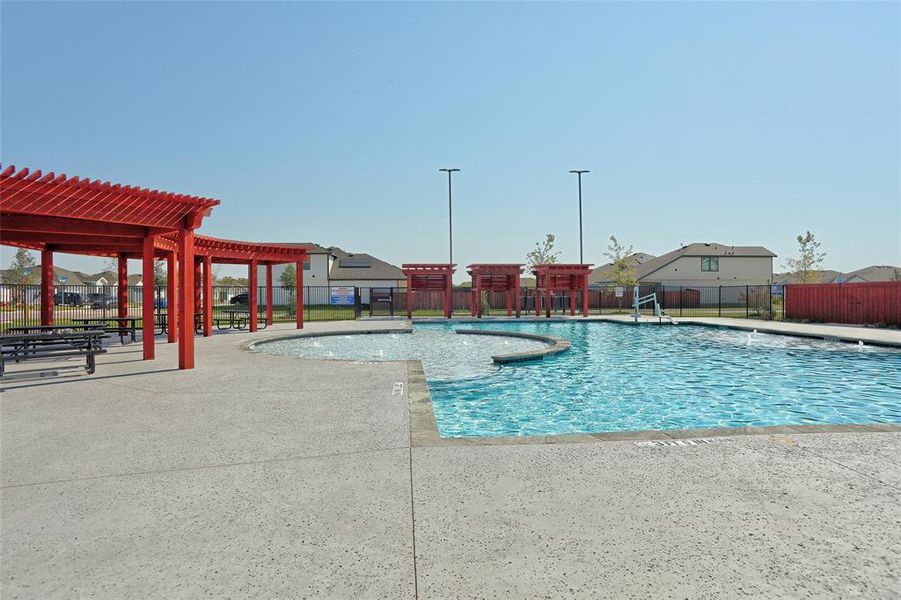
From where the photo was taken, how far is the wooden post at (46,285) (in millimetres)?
14297

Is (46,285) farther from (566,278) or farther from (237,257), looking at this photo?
(566,278)

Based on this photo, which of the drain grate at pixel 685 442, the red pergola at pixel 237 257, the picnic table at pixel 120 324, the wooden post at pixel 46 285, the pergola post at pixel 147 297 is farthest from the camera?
the red pergola at pixel 237 257

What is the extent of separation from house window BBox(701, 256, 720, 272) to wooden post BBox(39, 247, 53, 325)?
56156 millimetres

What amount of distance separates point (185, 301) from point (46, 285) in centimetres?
815

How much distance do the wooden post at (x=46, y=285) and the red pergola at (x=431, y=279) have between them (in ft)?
49.6

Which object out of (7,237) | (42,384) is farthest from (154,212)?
(7,237)

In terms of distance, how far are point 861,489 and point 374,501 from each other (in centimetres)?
353

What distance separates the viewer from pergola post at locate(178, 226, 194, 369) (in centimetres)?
944

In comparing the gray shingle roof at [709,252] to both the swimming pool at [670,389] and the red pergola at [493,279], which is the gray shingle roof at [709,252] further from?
the swimming pool at [670,389]

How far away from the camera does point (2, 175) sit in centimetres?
683

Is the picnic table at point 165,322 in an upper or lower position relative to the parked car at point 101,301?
lower

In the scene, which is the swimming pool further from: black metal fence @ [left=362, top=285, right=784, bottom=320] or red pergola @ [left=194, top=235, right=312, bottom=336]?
black metal fence @ [left=362, top=285, right=784, bottom=320]

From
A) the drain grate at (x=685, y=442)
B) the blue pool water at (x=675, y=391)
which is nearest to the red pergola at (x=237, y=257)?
the blue pool water at (x=675, y=391)

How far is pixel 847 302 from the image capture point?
2089 cm
